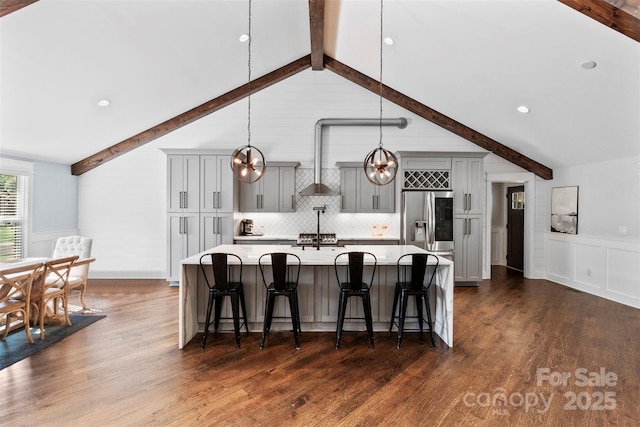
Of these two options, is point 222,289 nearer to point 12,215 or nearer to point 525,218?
point 12,215

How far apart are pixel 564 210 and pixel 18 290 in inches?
317

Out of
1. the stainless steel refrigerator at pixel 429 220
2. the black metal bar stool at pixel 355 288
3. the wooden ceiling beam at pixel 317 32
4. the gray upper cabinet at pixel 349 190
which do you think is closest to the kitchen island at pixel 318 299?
the black metal bar stool at pixel 355 288

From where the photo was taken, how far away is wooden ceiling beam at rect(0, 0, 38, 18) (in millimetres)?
2686

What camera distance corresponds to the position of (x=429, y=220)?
18.6 ft

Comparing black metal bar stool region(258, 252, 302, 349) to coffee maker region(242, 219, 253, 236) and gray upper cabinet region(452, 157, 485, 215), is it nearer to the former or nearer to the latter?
coffee maker region(242, 219, 253, 236)

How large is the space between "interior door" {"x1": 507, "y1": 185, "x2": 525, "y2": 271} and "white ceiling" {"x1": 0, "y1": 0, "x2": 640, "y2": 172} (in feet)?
4.87

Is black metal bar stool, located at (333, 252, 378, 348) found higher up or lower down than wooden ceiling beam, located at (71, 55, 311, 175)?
lower down

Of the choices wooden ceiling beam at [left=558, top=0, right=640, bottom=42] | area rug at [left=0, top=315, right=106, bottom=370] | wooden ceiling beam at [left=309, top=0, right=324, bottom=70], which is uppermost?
wooden ceiling beam at [left=309, top=0, right=324, bottom=70]

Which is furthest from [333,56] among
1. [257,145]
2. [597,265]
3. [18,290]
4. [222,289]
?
[597,265]

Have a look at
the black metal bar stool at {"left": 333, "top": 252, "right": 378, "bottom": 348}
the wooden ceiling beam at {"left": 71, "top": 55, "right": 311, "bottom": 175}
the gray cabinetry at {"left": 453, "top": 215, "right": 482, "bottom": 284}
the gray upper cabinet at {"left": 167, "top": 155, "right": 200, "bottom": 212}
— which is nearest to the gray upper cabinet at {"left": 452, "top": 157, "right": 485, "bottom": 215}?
the gray cabinetry at {"left": 453, "top": 215, "right": 482, "bottom": 284}

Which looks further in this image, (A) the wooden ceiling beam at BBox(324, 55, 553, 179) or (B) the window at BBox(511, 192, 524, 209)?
(B) the window at BBox(511, 192, 524, 209)

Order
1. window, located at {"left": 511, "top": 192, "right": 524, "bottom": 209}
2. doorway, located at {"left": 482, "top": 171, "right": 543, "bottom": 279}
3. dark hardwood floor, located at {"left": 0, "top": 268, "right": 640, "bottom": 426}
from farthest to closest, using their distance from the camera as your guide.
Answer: window, located at {"left": 511, "top": 192, "right": 524, "bottom": 209} < doorway, located at {"left": 482, "top": 171, "right": 543, "bottom": 279} < dark hardwood floor, located at {"left": 0, "top": 268, "right": 640, "bottom": 426}

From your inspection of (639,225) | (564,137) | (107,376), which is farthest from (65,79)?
(639,225)

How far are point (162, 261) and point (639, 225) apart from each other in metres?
7.92
